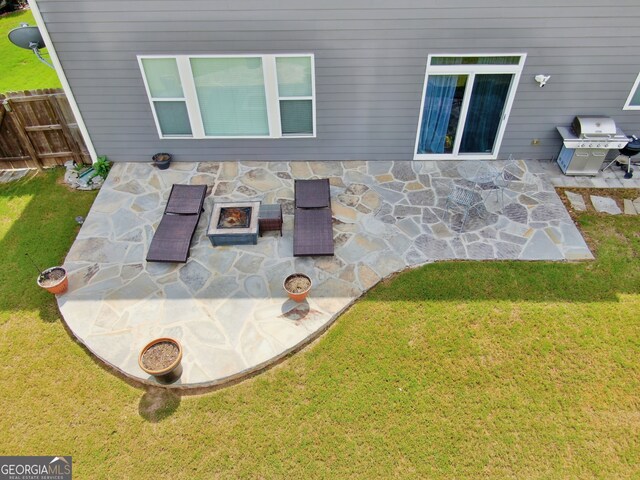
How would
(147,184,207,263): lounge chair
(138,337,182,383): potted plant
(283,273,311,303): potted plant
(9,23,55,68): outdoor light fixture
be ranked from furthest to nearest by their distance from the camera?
(9,23,55,68): outdoor light fixture, (147,184,207,263): lounge chair, (283,273,311,303): potted plant, (138,337,182,383): potted plant

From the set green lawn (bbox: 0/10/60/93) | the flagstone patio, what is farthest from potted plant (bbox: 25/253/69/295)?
green lawn (bbox: 0/10/60/93)

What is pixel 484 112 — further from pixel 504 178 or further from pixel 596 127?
pixel 596 127

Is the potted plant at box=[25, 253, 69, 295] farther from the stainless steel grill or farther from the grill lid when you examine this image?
the grill lid

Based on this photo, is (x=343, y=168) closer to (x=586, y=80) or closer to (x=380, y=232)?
(x=380, y=232)

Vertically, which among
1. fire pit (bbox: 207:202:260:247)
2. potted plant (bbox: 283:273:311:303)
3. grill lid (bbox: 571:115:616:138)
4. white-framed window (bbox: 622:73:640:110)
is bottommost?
potted plant (bbox: 283:273:311:303)

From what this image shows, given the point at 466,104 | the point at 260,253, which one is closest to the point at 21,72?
the point at 260,253

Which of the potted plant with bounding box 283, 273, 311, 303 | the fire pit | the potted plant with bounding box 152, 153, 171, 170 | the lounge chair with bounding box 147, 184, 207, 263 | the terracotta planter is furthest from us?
the potted plant with bounding box 152, 153, 171, 170

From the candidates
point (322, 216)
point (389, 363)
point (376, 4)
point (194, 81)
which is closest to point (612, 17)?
point (376, 4)
